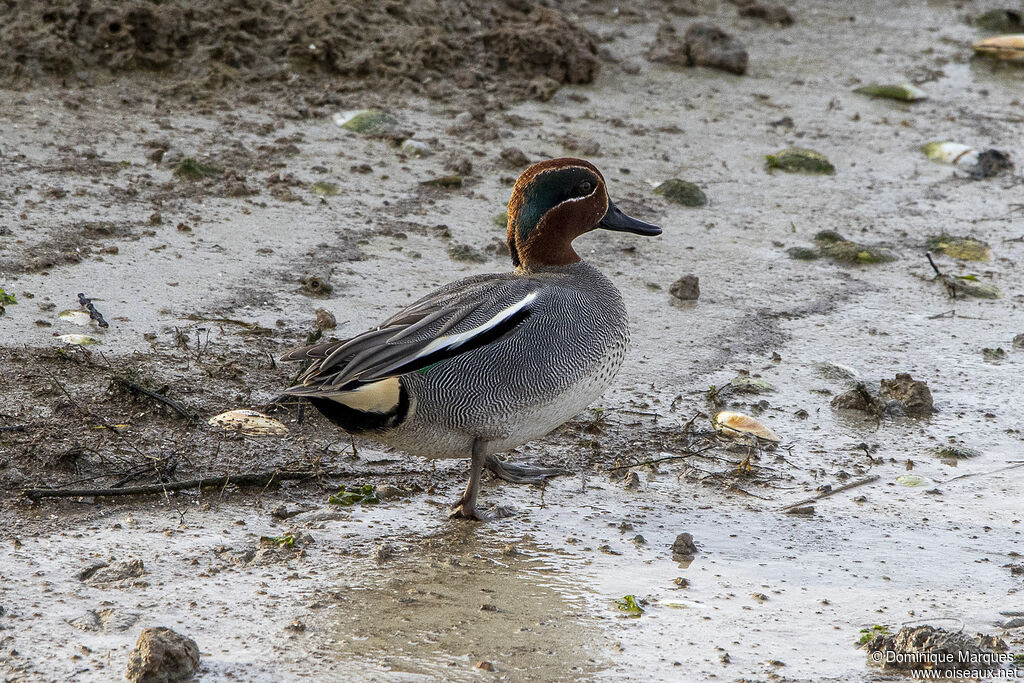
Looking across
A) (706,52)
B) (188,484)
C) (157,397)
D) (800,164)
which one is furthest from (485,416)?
(706,52)

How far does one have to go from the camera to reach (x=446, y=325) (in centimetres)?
386

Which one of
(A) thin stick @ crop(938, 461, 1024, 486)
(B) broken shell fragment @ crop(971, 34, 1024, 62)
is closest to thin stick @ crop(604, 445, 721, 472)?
(A) thin stick @ crop(938, 461, 1024, 486)

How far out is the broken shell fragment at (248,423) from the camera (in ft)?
14.3

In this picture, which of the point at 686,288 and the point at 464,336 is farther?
the point at 686,288

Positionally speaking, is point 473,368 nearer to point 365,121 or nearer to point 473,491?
point 473,491

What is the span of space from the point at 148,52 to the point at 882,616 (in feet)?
19.8

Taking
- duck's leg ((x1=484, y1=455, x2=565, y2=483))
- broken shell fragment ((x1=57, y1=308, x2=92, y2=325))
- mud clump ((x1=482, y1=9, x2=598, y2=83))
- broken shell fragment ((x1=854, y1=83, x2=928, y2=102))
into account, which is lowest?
duck's leg ((x1=484, y1=455, x2=565, y2=483))

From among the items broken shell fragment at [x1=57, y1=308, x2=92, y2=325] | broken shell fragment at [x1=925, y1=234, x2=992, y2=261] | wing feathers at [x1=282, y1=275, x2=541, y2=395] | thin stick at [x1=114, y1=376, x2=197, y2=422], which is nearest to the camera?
wing feathers at [x1=282, y1=275, x2=541, y2=395]

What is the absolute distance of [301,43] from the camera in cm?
796

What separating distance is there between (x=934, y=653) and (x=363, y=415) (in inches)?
73.0

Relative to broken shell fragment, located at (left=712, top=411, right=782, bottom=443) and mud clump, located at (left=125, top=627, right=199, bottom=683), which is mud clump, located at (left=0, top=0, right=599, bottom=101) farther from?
mud clump, located at (left=125, top=627, right=199, bottom=683)

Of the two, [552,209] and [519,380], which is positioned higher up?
[552,209]

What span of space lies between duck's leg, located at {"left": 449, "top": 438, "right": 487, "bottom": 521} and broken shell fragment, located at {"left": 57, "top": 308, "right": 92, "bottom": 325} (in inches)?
77.4

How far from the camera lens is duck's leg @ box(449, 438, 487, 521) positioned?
3969 millimetres
